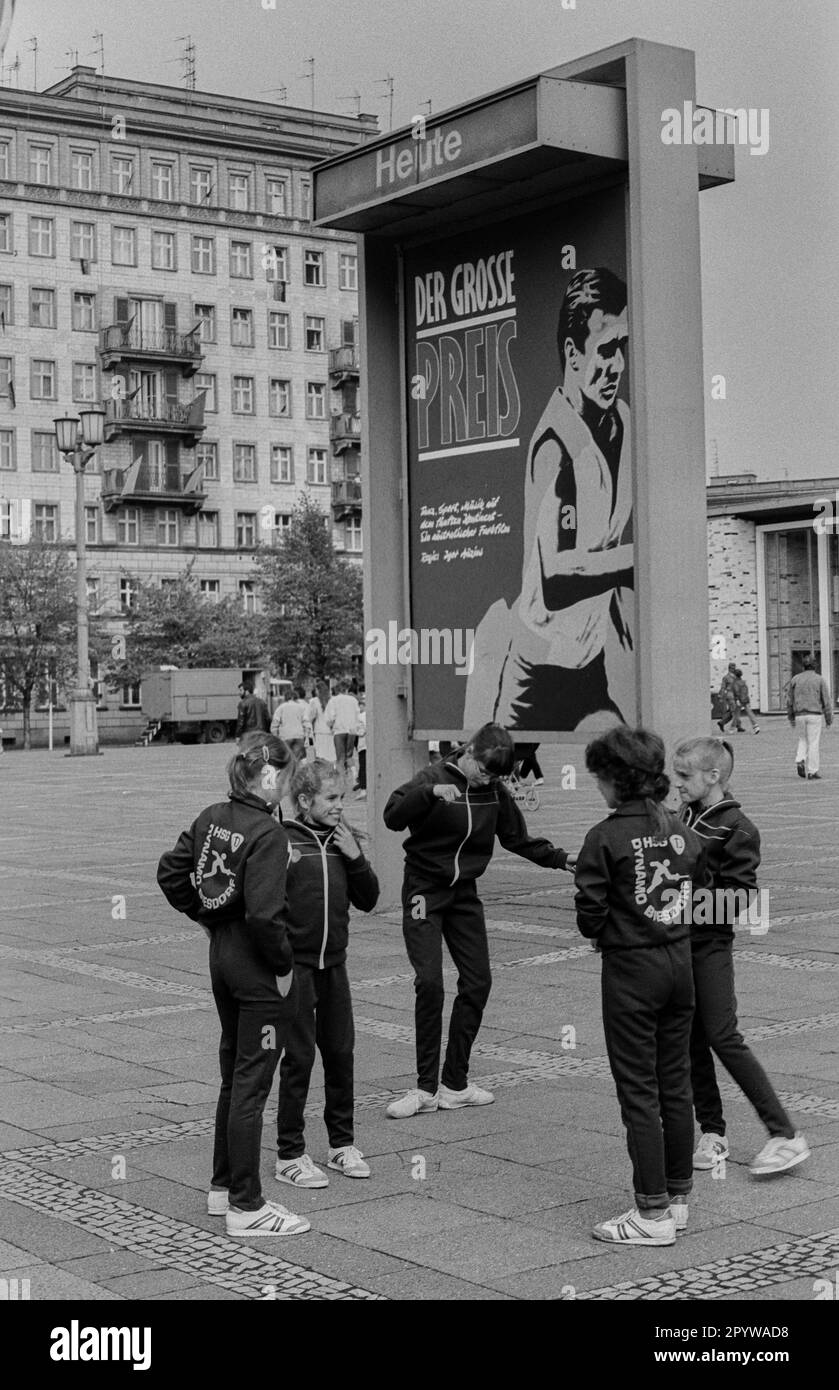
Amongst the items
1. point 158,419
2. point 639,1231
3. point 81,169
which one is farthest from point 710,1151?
point 81,169

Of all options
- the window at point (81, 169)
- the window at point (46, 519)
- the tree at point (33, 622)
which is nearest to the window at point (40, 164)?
the window at point (81, 169)

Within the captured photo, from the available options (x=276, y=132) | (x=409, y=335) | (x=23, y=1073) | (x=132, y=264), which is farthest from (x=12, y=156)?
(x=23, y=1073)

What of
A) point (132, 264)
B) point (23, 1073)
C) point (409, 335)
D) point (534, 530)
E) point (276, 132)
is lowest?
point (23, 1073)

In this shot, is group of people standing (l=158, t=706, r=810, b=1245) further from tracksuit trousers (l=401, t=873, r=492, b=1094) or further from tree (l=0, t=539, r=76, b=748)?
tree (l=0, t=539, r=76, b=748)

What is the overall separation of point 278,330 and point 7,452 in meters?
13.4

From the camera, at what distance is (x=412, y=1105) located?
7176 millimetres

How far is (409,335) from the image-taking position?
13.7 m

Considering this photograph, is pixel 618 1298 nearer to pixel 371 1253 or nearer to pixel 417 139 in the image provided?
pixel 371 1253

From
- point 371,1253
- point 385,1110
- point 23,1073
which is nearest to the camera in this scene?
point 371,1253

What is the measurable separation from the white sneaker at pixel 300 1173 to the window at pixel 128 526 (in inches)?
2602

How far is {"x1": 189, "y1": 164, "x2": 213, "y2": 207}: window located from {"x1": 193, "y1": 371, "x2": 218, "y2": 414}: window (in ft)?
23.7

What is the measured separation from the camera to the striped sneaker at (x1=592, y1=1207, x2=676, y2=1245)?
17.6 feet

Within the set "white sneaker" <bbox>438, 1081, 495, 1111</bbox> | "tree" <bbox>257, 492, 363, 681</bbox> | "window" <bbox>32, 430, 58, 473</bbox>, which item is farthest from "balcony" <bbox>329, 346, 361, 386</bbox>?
"white sneaker" <bbox>438, 1081, 495, 1111</bbox>

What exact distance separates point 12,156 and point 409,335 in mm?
61237
